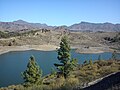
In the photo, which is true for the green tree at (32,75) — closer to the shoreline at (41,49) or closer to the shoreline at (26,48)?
the shoreline at (41,49)

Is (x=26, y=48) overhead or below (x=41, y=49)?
overhead

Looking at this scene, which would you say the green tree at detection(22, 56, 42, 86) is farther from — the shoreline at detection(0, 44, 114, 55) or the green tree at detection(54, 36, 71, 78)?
the shoreline at detection(0, 44, 114, 55)

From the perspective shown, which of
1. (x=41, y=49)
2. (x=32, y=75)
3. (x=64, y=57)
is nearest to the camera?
(x=32, y=75)

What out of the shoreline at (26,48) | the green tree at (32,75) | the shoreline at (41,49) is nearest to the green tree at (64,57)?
the green tree at (32,75)

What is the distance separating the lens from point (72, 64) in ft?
121

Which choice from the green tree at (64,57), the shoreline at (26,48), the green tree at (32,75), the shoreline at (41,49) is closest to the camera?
the green tree at (32,75)

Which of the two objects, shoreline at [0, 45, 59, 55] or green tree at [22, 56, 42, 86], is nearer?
green tree at [22, 56, 42, 86]

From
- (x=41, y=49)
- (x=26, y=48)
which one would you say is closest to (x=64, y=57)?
(x=41, y=49)

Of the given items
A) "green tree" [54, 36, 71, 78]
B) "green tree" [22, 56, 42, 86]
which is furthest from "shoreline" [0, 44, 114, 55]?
"green tree" [22, 56, 42, 86]

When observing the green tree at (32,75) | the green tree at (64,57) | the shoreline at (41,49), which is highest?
the green tree at (64,57)

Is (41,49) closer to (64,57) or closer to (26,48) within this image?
(26,48)

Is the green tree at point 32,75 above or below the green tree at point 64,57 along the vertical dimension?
below

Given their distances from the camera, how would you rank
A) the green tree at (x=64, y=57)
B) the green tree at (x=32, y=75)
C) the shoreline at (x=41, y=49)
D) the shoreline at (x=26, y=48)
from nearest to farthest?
the green tree at (x=32, y=75), the green tree at (x=64, y=57), the shoreline at (x=26, y=48), the shoreline at (x=41, y=49)

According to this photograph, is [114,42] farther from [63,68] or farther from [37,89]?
[37,89]
